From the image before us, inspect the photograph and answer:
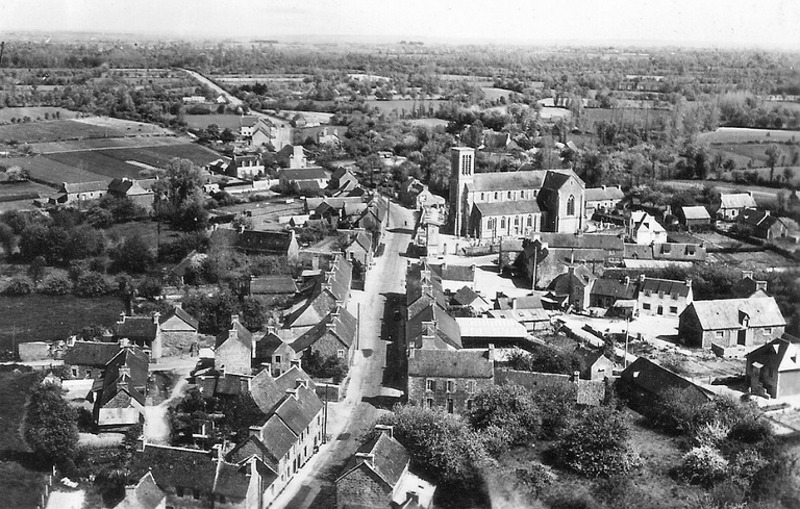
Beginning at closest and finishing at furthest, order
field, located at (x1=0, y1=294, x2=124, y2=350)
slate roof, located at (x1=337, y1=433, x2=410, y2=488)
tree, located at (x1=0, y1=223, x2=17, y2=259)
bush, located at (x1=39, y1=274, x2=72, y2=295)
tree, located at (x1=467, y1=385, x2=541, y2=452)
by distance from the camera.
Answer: slate roof, located at (x1=337, y1=433, x2=410, y2=488), tree, located at (x1=467, y1=385, x2=541, y2=452), field, located at (x1=0, y1=294, x2=124, y2=350), bush, located at (x1=39, y1=274, x2=72, y2=295), tree, located at (x1=0, y1=223, x2=17, y2=259)

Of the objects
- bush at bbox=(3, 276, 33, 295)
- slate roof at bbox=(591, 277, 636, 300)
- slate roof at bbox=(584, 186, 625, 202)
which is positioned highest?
slate roof at bbox=(584, 186, 625, 202)

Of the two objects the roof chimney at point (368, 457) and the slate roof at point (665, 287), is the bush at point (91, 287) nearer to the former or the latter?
the roof chimney at point (368, 457)

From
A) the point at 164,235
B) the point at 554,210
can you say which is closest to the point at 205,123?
the point at 164,235

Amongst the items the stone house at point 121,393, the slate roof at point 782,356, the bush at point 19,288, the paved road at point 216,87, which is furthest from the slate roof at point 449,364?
the paved road at point 216,87

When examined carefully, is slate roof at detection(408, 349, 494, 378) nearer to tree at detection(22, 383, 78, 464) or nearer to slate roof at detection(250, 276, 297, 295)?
tree at detection(22, 383, 78, 464)

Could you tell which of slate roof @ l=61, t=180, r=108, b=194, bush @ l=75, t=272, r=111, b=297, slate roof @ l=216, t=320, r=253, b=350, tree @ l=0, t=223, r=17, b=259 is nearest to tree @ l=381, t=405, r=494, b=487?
slate roof @ l=216, t=320, r=253, b=350

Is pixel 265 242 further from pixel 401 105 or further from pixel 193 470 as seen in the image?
pixel 401 105

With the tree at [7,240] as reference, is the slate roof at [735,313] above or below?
above
